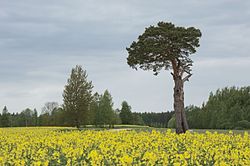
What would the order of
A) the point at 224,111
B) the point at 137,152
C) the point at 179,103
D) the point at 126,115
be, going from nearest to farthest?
the point at 137,152, the point at 179,103, the point at 224,111, the point at 126,115

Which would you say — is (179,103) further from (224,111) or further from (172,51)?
(224,111)

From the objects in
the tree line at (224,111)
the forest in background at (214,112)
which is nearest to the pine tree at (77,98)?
the forest in background at (214,112)

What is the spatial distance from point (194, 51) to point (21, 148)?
20.7 m

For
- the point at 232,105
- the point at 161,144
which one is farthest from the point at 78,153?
the point at 232,105

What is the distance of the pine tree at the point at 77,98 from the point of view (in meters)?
50.8

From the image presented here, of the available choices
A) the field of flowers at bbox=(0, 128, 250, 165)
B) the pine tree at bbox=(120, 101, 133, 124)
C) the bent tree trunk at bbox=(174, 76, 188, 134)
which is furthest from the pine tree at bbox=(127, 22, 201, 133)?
the pine tree at bbox=(120, 101, 133, 124)

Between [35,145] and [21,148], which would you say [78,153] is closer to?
[21,148]

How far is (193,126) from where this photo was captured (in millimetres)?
59312

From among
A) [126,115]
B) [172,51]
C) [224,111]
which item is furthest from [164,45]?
[126,115]

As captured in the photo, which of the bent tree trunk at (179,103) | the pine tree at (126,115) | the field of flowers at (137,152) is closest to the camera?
the field of flowers at (137,152)

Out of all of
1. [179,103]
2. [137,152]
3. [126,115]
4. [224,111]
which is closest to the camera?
[137,152]

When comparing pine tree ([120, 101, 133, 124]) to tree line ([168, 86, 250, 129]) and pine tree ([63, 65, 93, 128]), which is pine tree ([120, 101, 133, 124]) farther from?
pine tree ([63, 65, 93, 128])

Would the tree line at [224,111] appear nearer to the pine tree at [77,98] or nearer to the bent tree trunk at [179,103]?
the pine tree at [77,98]

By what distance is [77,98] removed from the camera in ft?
167
